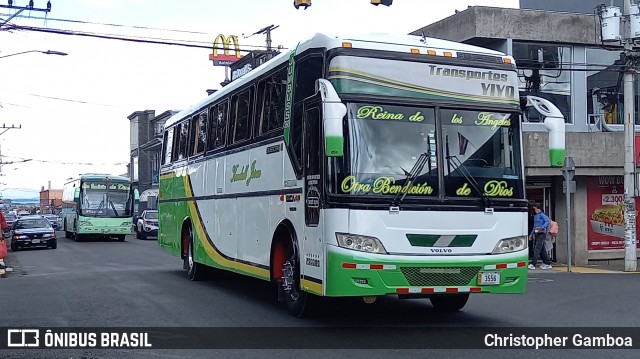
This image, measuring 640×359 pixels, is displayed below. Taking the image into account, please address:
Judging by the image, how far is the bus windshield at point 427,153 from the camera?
947 centimetres

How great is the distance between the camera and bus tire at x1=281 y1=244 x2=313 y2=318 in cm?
1076

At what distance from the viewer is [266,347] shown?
29.2 feet

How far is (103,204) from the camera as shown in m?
40.6

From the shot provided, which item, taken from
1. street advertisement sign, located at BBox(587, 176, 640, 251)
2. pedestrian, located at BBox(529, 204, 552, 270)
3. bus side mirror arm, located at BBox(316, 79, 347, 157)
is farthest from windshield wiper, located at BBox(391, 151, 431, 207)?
street advertisement sign, located at BBox(587, 176, 640, 251)

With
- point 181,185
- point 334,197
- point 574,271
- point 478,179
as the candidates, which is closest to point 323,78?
point 334,197

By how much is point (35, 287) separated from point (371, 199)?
378 inches

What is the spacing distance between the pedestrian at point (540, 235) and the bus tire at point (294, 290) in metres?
12.0

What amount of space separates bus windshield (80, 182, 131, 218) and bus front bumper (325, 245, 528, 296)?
109 feet

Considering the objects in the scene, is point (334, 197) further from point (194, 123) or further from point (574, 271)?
point (574, 271)

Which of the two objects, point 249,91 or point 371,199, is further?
point 249,91

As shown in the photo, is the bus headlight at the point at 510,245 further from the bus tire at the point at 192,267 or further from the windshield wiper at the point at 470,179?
the bus tire at the point at 192,267

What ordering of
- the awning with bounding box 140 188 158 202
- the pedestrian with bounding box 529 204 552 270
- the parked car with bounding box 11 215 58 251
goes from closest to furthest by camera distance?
the pedestrian with bounding box 529 204 552 270 < the parked car with bounding box 11 215 58 251 < the awning with bounding box 140 188 158 202

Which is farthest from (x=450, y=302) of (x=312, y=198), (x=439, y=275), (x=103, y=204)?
(x=103, y=204)

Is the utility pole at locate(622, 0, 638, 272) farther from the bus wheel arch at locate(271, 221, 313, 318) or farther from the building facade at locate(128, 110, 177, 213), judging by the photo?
the building facade at locate(128, 110, 177, 213)
